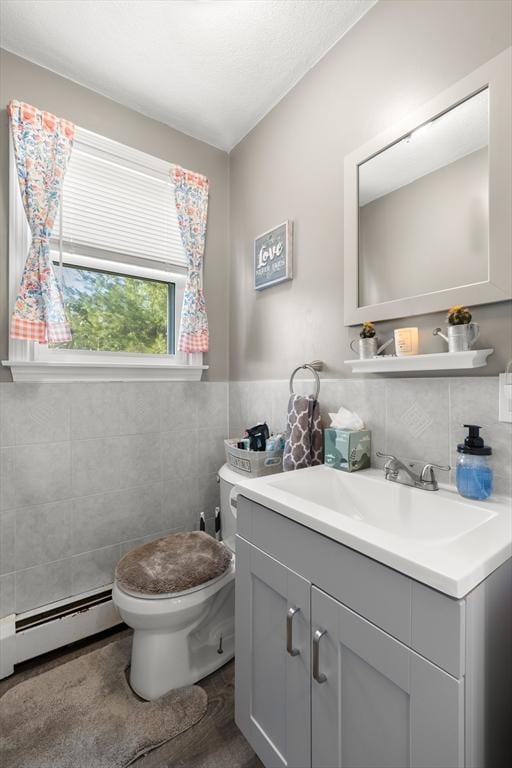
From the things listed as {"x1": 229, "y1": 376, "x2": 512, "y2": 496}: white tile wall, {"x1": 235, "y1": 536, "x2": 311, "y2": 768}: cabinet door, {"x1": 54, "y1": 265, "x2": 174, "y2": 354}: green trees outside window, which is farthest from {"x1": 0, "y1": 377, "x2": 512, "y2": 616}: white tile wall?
{"x1": 235, "y1": 536, "x2": 311, "y2": 768}: cabinet door

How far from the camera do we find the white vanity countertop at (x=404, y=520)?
614mm

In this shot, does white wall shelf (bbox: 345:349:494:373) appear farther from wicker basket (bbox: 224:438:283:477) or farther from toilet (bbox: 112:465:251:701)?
toilet (bbox: 112:465:251:701)

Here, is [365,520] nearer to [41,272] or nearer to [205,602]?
[205,602]

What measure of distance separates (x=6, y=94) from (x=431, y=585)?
227 cm

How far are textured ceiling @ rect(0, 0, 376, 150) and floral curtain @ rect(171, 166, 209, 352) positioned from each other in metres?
0.34

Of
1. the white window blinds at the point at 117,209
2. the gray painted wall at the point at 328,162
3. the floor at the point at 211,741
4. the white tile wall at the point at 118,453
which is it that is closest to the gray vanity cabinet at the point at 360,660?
the floor at the point at 211,741

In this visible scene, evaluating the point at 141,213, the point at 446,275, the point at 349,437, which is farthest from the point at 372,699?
the point at 141,213

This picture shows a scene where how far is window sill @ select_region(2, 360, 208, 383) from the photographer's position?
1.54 m

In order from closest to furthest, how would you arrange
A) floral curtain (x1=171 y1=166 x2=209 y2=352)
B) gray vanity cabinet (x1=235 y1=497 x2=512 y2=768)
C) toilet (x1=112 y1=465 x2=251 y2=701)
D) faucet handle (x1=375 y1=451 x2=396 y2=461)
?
gray vanity cabinet (x1=235 y1=497 x2=512 y2=768) → faucet handle (x1=375 y1=451 x2=396 y2=461) → toilet (x1=112 y1=465 x2=251 y2=701) → floral curtain (x1=171 y1=166 x2=209 y2=352)

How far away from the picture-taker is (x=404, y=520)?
105cm

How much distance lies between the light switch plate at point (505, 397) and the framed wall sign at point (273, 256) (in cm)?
103

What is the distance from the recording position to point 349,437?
1268 millimetres

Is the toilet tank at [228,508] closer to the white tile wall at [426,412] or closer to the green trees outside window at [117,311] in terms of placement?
the white tile wall at [426,412]

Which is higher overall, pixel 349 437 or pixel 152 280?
pixel 152 280
